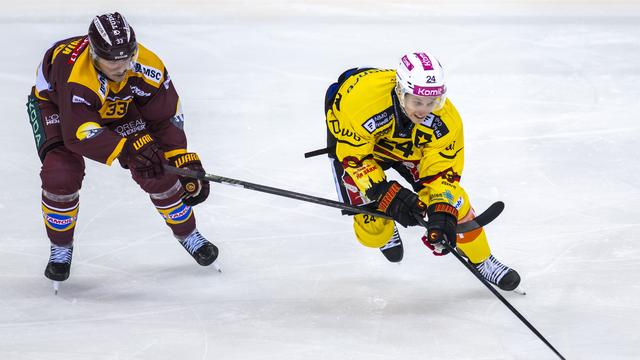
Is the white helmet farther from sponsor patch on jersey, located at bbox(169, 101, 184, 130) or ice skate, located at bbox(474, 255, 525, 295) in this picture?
sponsor patch on jersey, located at bbox(169, 101, 184, 130)

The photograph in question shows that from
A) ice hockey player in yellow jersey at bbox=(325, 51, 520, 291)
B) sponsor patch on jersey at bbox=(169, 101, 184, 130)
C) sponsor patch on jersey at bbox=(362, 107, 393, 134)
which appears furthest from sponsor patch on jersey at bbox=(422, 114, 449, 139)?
sponsor patch on jersey at bbox=(169, 101, 184, 130)

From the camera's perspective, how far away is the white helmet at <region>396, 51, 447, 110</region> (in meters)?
3.20

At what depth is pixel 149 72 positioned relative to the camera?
3.54 metres

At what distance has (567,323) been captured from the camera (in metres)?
3.35

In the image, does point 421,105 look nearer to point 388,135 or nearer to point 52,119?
point 388,135

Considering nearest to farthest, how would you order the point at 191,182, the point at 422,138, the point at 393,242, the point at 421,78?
the point at 421,78 < the point at 422,138 < the point at 191,182 < the point at 393,242

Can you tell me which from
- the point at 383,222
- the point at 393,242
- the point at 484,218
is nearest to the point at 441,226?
the point at 484,218

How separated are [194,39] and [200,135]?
5.77 ft

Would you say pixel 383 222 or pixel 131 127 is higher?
pixel 131 127

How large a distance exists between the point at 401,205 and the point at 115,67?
1.12 m

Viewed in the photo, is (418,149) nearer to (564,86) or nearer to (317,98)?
(317,98)

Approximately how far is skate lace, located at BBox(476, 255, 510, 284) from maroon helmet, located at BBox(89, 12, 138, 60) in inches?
60.3

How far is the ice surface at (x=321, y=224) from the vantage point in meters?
3.31

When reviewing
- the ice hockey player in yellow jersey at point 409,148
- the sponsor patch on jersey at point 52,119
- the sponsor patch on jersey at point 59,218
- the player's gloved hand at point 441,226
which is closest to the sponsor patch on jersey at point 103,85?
the sponsor patch on jersey at point 52,119
